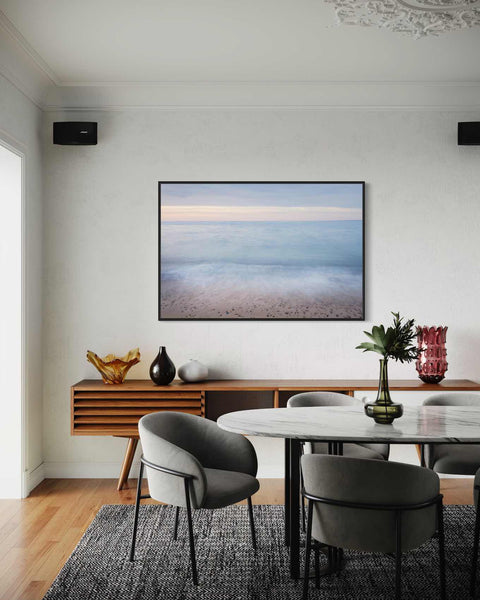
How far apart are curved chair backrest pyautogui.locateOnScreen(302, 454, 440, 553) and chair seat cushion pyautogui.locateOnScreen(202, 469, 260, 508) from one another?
561 millimetres

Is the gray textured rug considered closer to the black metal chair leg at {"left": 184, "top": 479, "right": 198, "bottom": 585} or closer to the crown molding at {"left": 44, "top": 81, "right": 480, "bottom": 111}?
the black metal chair leg at {"left": 184, "top": 479, "right": 198, "bottom": 585}

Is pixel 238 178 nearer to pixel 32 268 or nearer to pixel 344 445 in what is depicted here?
pixel 32 268

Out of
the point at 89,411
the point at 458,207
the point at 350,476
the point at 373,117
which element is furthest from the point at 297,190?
the point at 350,476

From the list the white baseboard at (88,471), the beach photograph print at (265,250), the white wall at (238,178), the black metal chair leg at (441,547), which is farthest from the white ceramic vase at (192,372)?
the black metal chair leg at (441,547)

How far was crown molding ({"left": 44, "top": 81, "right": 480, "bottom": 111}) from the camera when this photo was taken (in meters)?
4.89

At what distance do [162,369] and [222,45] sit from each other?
219 centimetres

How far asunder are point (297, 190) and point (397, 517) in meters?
2.99

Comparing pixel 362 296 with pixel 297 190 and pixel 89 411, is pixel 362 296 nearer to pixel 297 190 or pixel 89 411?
pixel 297 190

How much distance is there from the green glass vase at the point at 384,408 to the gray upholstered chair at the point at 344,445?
0.63 m

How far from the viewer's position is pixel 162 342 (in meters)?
4.99

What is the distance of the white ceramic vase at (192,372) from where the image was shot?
4.72 metres

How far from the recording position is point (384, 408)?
312 cm

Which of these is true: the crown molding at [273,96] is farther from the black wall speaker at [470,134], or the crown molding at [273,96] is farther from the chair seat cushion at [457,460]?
the chair seat cushion at [457,460]

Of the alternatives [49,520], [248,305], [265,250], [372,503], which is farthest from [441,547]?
[265,250]
